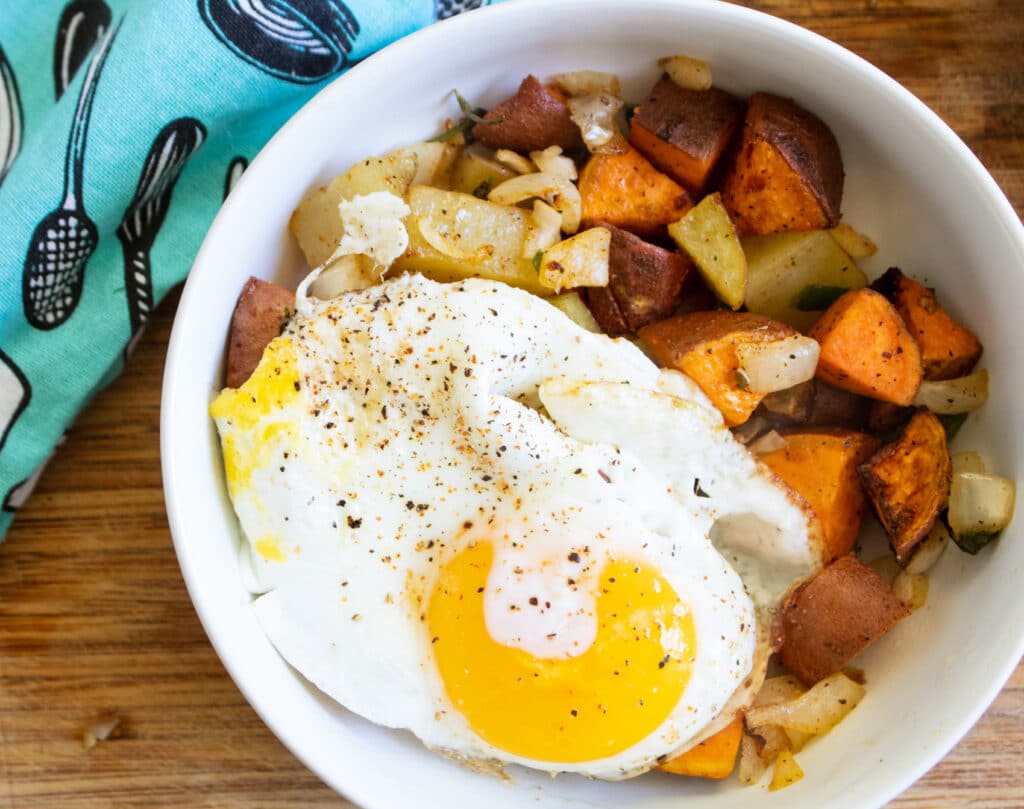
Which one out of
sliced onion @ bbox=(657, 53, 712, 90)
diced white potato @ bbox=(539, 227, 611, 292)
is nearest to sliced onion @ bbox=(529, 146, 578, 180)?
diced white potato @ bbox=(539, 227, 611, 292)

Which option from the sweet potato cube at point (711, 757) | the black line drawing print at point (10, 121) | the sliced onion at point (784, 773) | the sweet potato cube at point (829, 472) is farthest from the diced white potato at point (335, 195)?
the sliced onion at point (784, 773)

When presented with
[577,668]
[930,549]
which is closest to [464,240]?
[577,668]

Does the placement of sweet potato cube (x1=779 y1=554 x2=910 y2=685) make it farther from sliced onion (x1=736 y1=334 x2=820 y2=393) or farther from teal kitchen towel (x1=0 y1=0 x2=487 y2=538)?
teal kitchen towel (x1=0 y1=0 x2=487 y2=538)

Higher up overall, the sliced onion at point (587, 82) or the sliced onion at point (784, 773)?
the sliced onion at point (587, 82)

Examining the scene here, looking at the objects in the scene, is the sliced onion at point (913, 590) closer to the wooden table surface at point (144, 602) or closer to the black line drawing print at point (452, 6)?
the wooden table surface at point (144, 602)

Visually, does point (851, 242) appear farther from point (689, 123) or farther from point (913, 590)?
point (913, 590)

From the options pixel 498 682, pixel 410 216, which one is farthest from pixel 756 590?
pixel 410 216

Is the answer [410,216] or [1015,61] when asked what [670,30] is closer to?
[410,216]

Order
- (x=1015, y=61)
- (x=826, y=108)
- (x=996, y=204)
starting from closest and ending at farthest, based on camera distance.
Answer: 1. (x=996, y=204)
2. (x=826, y=108)
3. (x=1015, y=61)
